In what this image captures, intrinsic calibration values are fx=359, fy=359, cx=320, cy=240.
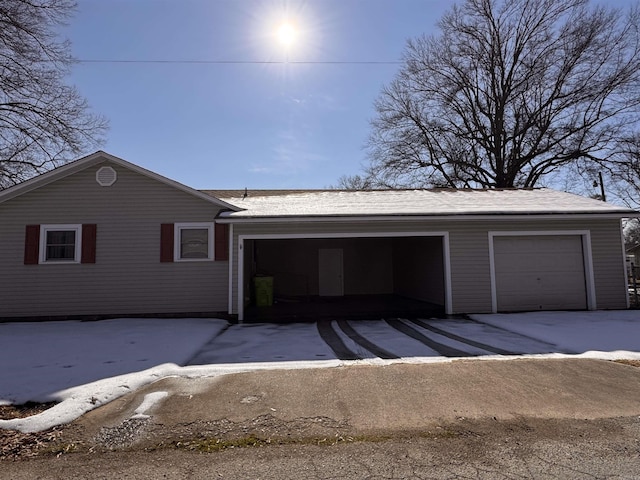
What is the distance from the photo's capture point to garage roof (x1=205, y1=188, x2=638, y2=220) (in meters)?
9.62

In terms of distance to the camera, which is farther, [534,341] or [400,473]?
[534,341]

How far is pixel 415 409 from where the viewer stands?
3.82m

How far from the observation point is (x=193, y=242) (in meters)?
9.77

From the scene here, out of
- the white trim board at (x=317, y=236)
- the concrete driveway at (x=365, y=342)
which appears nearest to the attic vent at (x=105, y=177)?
the white trim board at (x=317, y=236)

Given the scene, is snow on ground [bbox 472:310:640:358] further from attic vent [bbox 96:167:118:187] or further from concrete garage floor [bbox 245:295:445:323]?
attic vent [bbox 96:167:118:187]

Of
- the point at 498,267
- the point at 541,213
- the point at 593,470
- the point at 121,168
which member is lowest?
the point at 593,470

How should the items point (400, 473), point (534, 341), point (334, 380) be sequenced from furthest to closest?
point (534, 341) < point (334, 380) < point (400, 473)

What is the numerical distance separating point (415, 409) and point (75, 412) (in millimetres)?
3594

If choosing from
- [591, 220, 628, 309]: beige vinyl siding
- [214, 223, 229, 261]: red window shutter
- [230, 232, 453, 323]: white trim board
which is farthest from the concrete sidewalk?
[591, 220, 628, 309]: beige vinyl siding

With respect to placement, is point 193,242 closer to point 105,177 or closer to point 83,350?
point 105,177

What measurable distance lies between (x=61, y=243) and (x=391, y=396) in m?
9.64

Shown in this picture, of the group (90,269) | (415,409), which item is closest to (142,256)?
(90,269)

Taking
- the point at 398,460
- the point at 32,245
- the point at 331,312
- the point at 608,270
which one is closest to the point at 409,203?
the point at 331,312

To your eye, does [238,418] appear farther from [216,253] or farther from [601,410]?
[216,253]
